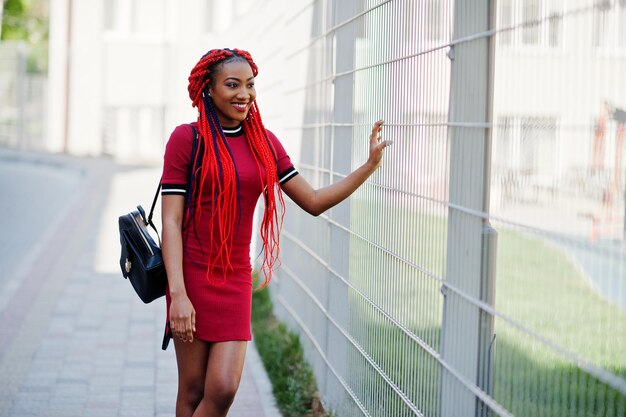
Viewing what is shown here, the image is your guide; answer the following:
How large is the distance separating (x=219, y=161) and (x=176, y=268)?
0.43 m

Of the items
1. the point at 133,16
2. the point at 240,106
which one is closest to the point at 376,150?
the point at 240,106

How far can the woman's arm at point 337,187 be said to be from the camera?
376 cm

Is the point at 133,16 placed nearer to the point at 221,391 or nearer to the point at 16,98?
the point at 16,98

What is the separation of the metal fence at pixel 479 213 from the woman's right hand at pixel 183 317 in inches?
31.4

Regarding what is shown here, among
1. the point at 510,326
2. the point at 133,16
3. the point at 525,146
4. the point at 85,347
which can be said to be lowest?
the point at 85,347

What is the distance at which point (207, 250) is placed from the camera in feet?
12.4

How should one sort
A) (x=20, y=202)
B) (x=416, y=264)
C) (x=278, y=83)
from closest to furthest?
(x=416, y=264) → (x=278, y=83) → (x=20, y=202)

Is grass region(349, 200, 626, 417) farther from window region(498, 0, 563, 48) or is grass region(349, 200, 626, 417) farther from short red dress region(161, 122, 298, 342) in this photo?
short red dress region(161, 122, 298, 342)

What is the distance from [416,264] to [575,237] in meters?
1.38

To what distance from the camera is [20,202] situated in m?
17.6

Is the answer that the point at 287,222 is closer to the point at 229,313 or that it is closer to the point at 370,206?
the point at 370,206

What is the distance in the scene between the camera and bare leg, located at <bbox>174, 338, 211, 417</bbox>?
3840 mm

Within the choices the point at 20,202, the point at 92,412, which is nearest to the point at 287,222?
the point at 92,412

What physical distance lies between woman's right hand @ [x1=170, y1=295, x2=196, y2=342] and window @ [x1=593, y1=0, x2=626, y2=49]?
200cm
